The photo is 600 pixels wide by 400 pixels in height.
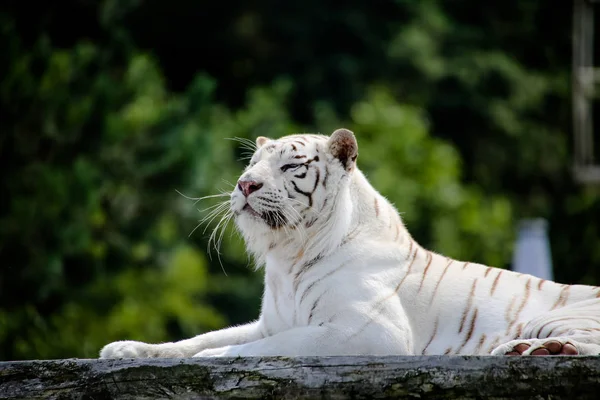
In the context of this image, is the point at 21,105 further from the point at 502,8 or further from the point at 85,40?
the point at 502,8

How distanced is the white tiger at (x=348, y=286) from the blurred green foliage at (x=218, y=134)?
341 centimetres

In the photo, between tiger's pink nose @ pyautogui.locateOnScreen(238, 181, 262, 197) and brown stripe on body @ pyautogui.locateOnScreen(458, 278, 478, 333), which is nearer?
brown stripe on body @ pyautogui.locateOnScreen(458, 278, 478, 333)

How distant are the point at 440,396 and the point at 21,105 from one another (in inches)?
549

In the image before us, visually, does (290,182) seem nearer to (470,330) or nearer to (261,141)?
(261,141)

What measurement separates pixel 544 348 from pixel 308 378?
2.41 ft

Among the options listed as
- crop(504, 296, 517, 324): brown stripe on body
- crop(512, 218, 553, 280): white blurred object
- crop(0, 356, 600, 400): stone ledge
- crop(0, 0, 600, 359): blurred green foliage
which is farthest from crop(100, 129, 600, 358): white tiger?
crop(512, 218, 553, 280): white blurred object

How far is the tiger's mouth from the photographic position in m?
4.03

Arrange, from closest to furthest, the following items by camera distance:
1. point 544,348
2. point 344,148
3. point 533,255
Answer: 1. point 544,348
2. point 344,148
3. point 533,255

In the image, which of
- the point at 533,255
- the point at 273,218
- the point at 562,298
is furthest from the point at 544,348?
the point at 533,255

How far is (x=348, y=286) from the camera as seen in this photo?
3.85m

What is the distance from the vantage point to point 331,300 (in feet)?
12.5

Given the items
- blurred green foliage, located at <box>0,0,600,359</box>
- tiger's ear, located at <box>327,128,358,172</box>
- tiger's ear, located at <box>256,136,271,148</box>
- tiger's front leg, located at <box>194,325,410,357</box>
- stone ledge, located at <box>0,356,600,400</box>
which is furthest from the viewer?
Result: blurred green foliage, located at <box>0,0,600,359</box>

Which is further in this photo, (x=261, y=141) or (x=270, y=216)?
(x=261, y=141)

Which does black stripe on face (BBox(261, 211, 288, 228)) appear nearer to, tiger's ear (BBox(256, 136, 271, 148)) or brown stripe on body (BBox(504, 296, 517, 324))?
tiger's ear (BBox(256, 136, 271, 148))
